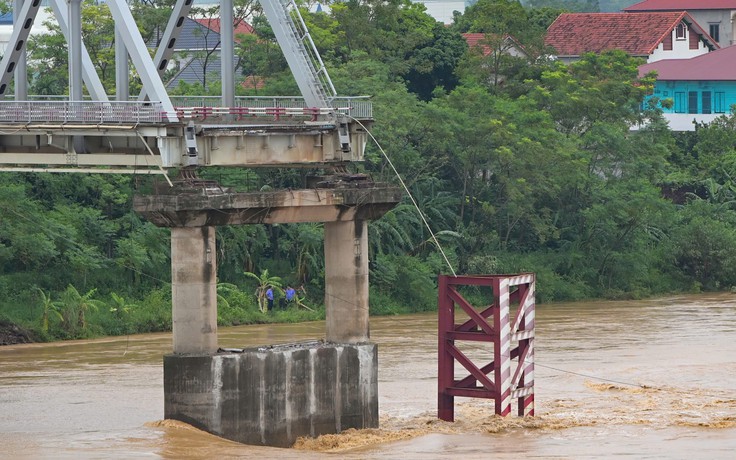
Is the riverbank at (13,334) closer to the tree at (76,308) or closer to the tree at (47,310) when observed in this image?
the tree at (47,310)

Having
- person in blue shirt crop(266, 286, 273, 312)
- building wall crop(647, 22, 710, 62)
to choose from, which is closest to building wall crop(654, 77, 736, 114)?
building wall crop(647, 22, 710, 62)

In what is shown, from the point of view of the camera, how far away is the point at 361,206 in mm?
34500

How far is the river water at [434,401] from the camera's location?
102 ft

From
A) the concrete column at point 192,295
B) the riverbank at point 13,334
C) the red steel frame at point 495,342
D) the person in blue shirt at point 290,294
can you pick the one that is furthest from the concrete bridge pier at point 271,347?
the person in blue shirt at point 290,294

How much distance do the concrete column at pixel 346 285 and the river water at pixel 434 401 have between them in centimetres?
196

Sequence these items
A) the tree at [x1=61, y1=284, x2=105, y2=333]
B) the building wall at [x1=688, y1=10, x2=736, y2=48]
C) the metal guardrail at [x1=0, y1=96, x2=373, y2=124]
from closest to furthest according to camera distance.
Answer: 1. the metal guardrail at [x1=0, y1=96, x2=373, y2=124]
2. the tree at [x1=61, y1=284, x2=105, y2=333]
3. the building wall at [x1=688, y1=10, x2=736, y2=48]

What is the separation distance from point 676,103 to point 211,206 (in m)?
51.1

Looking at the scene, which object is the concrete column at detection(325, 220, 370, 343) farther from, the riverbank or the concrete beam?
the riverbank

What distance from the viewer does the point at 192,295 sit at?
3189 centimetres

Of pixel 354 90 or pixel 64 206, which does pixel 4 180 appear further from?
pixel 354 90

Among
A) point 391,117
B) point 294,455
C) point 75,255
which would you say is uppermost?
point 391,117

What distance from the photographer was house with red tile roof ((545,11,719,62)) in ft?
272

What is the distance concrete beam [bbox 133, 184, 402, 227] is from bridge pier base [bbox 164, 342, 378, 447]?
237cm

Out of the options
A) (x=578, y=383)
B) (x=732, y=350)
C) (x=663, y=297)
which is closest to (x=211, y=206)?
(x=578, y=383)
